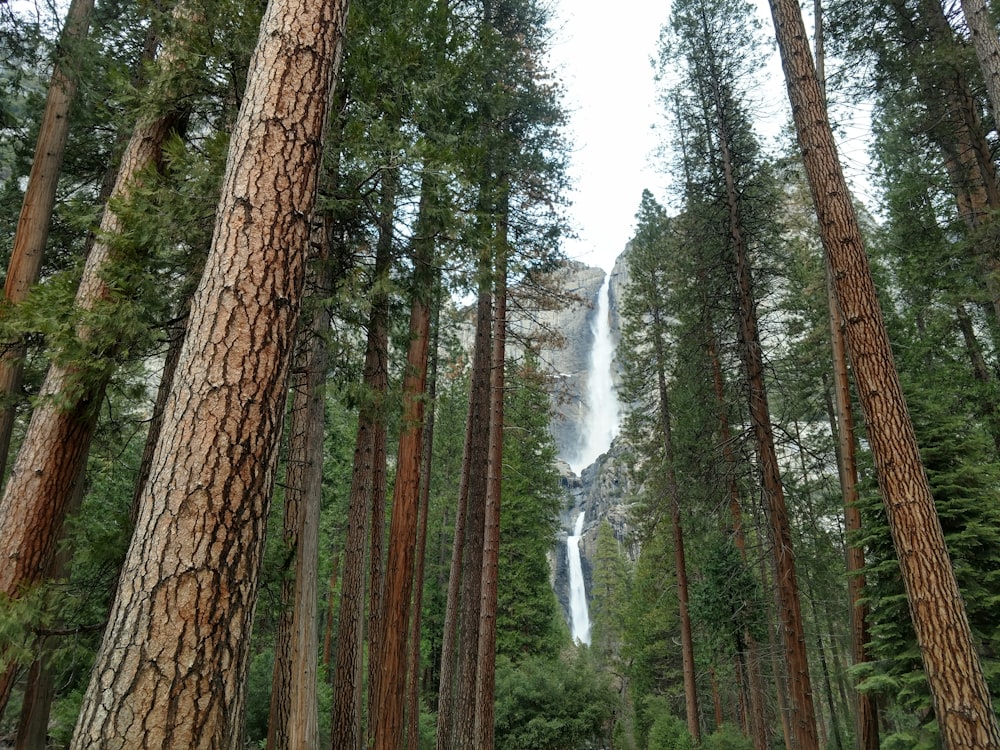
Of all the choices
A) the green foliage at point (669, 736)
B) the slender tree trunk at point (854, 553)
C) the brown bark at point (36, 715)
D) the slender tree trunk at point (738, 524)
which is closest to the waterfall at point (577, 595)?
the green foliage at point (669, 736)

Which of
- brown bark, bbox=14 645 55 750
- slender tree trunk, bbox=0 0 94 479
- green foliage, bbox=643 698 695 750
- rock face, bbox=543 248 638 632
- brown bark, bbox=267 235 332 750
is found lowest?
green foliage, bbox=643 698 695 750

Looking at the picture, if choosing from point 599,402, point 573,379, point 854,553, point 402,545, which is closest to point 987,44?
point 854,553

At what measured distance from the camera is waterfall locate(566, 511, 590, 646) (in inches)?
1380

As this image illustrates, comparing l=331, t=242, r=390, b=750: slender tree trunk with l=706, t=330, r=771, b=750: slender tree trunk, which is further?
l=706, t=330, r=771, b=750: slender tree trunk

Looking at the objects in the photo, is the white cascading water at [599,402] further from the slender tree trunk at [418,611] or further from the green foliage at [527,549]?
the slender tree trunk at [418,611]

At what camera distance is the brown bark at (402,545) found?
533cm

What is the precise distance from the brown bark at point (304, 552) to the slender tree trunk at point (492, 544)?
80.1 inches

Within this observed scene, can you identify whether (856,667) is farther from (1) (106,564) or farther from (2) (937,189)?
(2) (937,189)

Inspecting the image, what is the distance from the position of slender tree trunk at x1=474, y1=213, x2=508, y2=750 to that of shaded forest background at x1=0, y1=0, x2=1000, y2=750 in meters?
0.05

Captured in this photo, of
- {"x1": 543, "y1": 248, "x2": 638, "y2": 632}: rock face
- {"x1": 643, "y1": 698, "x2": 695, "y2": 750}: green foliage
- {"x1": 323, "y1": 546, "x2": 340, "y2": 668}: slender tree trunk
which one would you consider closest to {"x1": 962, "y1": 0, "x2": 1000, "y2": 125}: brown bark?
{"x1": 643, "y1": 698, "x2": 695, "y2": 750}: green foliage

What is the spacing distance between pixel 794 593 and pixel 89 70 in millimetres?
9713

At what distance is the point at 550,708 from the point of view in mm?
12594

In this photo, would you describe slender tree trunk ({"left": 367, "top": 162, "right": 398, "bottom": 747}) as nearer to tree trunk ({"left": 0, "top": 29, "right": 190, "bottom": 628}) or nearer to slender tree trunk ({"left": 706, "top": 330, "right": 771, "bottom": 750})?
tree trunk ({"left": 0, "top": 29, "right": 190, "bottom": 628})

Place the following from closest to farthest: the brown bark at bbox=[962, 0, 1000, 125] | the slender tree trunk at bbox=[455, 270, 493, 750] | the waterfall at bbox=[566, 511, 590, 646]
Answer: the brown bark at bbox=[962, 0, 1000, 125]
the slender tree trunk at bbox=[455, 270, 493, 750]
the waterfall at bbox=[566, 511, 590, 646]
